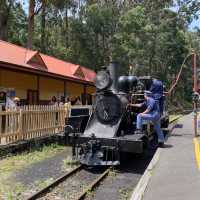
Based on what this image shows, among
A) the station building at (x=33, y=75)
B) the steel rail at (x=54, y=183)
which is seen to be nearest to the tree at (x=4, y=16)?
the station building at (x=33, y=75)

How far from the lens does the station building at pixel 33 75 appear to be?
2041 cm

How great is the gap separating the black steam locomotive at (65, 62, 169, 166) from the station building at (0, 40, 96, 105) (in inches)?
262

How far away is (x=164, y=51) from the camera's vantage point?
50.7 meters

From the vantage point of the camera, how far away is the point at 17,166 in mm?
11797

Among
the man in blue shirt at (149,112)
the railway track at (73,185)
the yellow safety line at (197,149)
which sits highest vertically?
the man in blue shirt at (149,112)

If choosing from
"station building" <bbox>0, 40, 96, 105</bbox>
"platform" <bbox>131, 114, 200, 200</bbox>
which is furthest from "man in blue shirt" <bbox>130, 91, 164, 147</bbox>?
"station building" <bbox>0, 40, 96, 105</bbox>

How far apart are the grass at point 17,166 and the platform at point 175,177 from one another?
7.87 feet

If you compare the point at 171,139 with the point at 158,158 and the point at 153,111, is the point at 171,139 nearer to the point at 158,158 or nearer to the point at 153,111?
the point at 153,111

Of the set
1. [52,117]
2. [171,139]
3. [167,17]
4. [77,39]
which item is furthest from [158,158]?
[167,17]

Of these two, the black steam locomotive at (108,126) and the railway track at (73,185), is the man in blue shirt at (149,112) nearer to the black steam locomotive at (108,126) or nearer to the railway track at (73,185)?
the black steam locomotive at (108,126)

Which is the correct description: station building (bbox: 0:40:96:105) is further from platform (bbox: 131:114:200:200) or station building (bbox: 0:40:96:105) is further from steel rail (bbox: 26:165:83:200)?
platform (bbox: 131:114:200:200)

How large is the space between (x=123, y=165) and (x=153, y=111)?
1.80 m

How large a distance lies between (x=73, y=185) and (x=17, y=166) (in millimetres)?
2554

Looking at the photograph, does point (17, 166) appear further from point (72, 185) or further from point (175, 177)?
point (175, 177)
